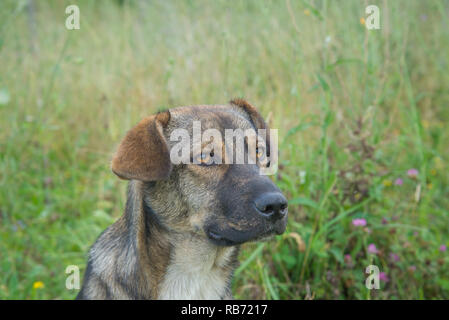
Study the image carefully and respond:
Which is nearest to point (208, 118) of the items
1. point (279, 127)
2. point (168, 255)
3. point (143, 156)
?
point (143, 156)

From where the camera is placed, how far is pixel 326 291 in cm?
377

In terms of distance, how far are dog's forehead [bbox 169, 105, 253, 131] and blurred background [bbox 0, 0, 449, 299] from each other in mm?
705

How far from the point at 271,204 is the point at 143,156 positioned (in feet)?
2.46

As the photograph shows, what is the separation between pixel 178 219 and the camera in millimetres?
2893

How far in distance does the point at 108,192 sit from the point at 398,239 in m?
3.07

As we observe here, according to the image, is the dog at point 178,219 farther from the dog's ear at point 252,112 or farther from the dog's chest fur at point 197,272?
the dog's ear at point 252,112

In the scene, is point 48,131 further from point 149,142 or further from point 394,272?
point 394,272

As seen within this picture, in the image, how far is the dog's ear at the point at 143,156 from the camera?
269 centimetres

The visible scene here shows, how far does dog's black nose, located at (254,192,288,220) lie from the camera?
2578 millimetres

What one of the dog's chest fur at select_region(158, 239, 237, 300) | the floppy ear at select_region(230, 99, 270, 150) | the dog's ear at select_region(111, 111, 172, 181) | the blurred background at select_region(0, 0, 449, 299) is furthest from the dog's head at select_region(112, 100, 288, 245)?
the blurred background at select_region(0, 0, 449, 299)

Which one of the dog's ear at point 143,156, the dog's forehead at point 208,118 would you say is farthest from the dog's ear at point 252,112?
the dog's ear at point 143,156

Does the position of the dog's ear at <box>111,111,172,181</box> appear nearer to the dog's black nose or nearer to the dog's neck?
the dog's neck

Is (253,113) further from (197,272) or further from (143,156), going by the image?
(197,272)
